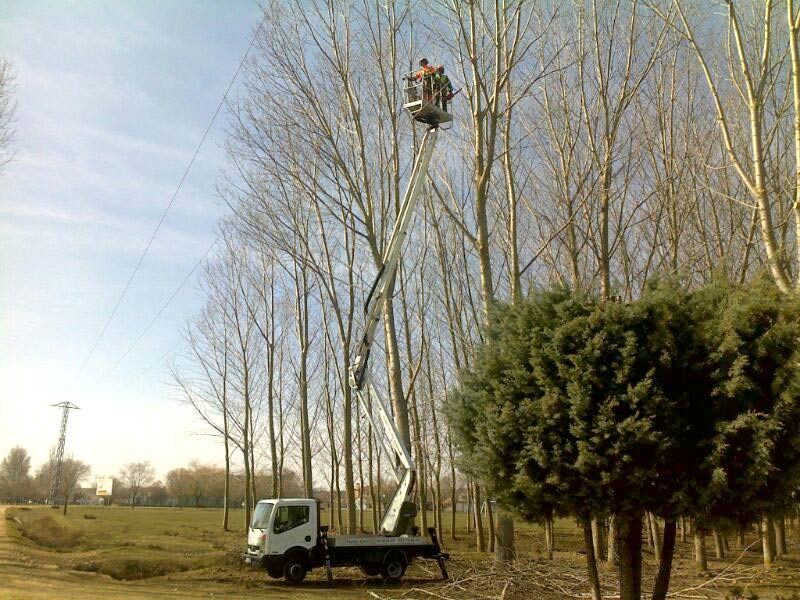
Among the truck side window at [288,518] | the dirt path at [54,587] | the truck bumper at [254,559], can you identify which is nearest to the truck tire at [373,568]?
the truck side window at [288,518]

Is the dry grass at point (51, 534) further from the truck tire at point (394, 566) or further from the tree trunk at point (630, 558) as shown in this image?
the tree trunk at point (630, 558)

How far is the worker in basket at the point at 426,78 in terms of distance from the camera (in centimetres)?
1398

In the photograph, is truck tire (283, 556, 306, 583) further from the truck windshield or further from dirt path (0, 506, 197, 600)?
dirt path (0, 506, 197, 600)

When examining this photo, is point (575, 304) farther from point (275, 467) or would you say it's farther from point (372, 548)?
point (275, 467)

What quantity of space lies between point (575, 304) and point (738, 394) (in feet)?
7.50

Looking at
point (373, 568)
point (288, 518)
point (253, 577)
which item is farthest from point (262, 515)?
point (373, 568)

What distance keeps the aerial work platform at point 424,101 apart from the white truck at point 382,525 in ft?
0.26

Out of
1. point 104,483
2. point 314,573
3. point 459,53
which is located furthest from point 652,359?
point 104,483

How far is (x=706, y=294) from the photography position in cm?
887

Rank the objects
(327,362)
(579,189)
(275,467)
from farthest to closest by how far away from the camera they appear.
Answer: (327,362)
(275,467)
(579,189)

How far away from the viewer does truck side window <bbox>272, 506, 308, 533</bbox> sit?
52.2 feet

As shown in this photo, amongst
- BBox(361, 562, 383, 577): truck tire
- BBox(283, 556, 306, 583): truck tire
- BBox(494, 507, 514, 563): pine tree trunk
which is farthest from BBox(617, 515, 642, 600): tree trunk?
BBox(283, 556, 306, 583): truck tire

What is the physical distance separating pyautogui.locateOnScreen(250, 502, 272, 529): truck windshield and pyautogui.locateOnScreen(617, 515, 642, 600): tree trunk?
9470 mm

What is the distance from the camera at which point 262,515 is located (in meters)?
16.3
